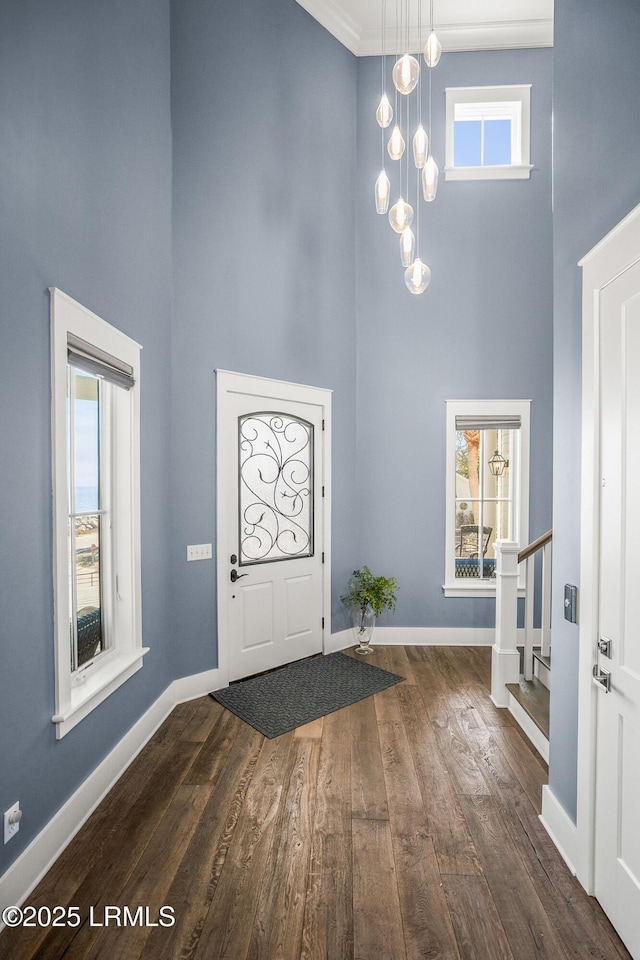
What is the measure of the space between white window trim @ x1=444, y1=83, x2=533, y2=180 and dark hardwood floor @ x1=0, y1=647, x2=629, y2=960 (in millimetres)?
4568

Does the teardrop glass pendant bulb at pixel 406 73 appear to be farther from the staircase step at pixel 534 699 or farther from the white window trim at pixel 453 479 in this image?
the staircase step at pixel 534 699

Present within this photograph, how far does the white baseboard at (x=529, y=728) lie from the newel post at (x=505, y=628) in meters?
0.11

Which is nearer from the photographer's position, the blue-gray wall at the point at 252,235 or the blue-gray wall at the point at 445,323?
the blue-gray wall at the point at 252,235

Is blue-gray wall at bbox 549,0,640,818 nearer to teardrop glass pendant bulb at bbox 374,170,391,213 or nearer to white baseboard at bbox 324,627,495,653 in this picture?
teardrop glass pendant bulb at bbox 374,170,391,213

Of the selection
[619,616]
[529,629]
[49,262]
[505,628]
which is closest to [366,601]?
[505,628]

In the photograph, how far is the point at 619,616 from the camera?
172 cm

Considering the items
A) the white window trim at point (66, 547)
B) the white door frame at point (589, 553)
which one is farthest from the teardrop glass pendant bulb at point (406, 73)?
the white window trim at point (66, 547)

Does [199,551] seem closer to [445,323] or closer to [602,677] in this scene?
[602,677]

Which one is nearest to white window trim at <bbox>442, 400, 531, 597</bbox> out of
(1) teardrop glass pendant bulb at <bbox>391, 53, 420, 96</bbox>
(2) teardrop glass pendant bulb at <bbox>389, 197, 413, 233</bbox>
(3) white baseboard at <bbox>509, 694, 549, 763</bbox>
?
(3) white baseboard at <bbox>509, 694, 549, 763</bbox>

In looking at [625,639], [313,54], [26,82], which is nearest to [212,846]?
[625,639]

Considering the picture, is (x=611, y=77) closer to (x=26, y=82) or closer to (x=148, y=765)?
(x=26, y=82)

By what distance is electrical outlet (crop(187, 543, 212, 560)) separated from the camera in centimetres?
361

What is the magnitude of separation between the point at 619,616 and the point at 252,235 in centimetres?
348

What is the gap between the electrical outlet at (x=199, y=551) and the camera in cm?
361
